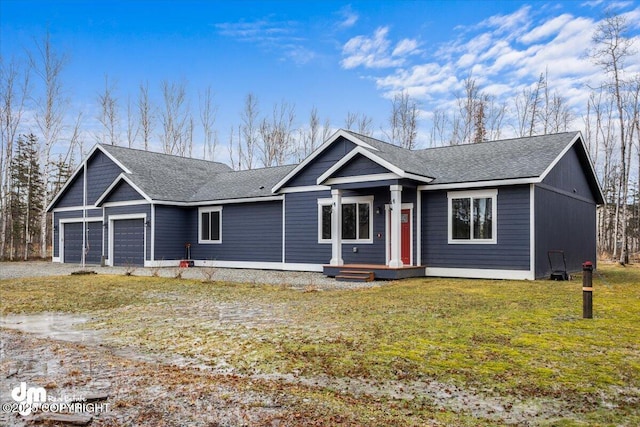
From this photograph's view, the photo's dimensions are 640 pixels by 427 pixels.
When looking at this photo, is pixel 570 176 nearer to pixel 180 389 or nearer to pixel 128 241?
pixel 180 389

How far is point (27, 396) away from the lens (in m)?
4.73

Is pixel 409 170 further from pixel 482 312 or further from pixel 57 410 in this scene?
pixel 57 410

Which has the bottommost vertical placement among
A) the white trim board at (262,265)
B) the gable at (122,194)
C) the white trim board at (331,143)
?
the white trim board at (262,265)

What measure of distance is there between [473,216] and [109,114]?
1351 inches

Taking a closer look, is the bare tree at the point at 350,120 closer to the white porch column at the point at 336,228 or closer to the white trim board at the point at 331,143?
the white trim board at the point at 331,143

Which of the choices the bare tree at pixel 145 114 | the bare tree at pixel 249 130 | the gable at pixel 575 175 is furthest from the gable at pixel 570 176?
the bare tree at pixel 145 114

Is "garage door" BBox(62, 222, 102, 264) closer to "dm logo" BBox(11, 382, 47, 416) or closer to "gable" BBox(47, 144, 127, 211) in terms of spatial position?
"gable" BBox(47, 144, 127, 211)

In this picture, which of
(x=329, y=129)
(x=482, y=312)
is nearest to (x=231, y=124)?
(x=329, y=129)

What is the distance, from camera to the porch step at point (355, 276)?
16438mm

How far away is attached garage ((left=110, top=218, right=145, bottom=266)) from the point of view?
923 inches

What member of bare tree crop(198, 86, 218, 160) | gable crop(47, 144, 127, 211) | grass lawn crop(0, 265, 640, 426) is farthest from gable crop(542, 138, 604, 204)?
bare tree crop(198, 86, 218, 160)

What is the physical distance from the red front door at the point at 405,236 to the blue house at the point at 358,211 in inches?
1.5

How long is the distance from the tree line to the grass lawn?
82.2 ft

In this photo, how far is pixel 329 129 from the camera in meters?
43.8
